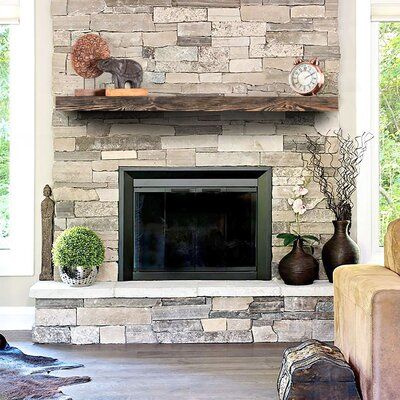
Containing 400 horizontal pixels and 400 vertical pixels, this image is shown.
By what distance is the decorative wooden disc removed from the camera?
15.2 feet

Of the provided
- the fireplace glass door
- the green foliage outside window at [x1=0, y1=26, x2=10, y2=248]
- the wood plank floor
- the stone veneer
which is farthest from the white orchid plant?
the green foliage outside window at [x1=0, y1=26, x2=10, y2=248]

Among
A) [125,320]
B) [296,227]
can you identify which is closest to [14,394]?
[125,320]

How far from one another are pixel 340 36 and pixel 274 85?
0.56 meters

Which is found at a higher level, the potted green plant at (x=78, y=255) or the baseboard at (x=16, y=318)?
the potted green plant at (x=78, y=255)

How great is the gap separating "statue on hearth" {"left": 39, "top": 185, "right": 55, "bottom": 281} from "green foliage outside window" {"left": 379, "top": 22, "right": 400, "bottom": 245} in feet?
7.34

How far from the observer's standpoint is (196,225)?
4.95m

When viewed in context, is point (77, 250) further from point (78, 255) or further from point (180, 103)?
point (180, 103)

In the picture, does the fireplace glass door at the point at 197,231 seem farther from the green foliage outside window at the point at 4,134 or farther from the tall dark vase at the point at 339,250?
the green foliage outside window at the point at 4,134

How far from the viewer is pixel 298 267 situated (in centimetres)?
→ 462

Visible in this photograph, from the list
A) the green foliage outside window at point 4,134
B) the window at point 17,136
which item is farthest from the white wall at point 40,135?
the green foliage outside window at point 4,134

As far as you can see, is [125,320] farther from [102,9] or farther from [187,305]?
[102,9]

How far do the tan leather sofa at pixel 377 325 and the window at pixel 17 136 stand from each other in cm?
265

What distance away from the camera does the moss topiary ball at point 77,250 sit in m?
4.51

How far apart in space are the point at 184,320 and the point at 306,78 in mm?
1690
